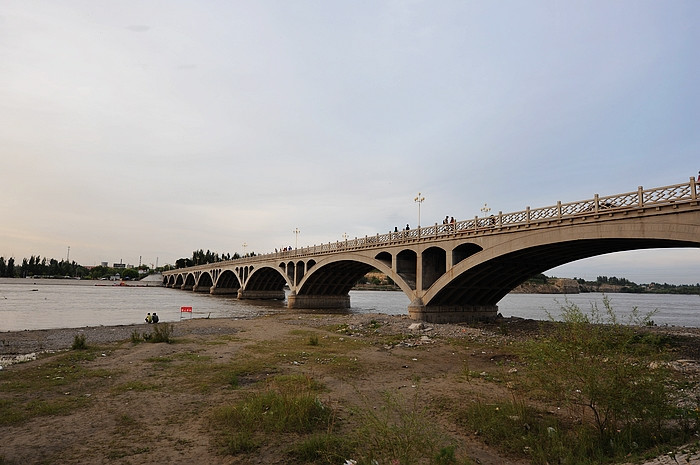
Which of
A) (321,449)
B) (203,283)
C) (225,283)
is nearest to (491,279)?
(321,449)

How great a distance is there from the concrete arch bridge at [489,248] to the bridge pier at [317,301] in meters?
0.16

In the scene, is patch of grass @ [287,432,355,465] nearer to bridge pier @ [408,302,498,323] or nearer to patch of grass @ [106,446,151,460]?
patch of grass @ [106,446,151,460]

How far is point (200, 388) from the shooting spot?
11133 millimetres

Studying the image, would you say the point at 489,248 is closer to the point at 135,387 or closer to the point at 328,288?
the point at 135,387

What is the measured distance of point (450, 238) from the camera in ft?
109

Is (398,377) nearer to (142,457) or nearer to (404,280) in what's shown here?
(142,457)

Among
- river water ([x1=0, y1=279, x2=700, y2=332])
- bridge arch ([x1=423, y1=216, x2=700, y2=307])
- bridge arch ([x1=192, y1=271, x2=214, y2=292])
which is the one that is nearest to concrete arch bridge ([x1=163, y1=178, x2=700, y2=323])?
bridge arch ([x1=423, y1=216, x2=700, y2=307])

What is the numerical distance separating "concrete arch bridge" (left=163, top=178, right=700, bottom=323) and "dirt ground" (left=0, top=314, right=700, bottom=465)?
678 centimetres

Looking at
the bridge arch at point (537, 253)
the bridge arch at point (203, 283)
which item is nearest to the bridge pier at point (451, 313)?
the bridge arch at point (537, 253)

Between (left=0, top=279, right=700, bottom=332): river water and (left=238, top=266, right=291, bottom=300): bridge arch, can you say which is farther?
(left=238, top=266, right=291, bottom=300): bridge arch

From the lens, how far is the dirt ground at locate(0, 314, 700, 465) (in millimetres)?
7051

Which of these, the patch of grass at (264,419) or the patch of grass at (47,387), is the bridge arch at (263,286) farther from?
the patch of grass at (264,419)

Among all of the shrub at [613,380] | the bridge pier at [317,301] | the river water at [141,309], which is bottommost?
the river water at [141,309]

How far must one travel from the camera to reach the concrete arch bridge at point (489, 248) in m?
20.6
